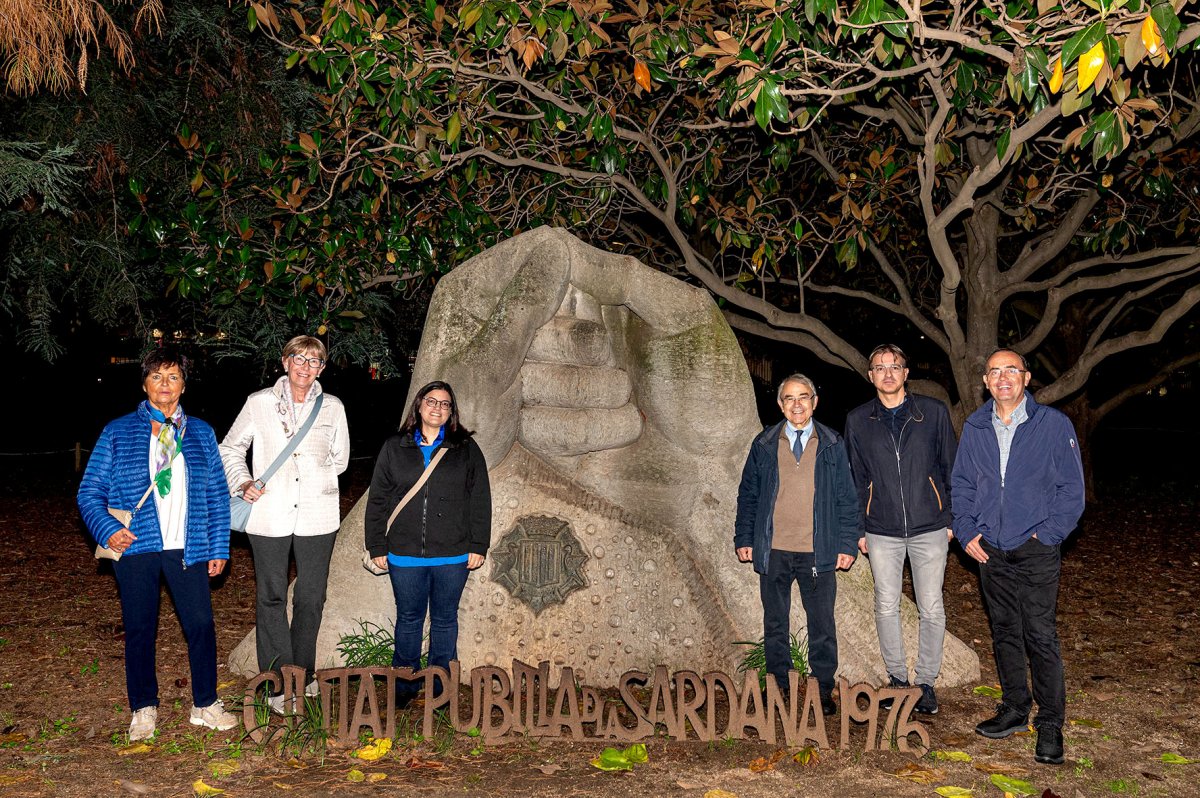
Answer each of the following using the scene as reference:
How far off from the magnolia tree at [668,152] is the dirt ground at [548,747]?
261 cm

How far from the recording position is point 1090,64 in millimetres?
3672

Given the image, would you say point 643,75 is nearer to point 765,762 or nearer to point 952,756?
point 765,762

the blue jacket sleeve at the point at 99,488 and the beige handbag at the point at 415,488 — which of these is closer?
the blue jacket sleeve at the point at 99,488

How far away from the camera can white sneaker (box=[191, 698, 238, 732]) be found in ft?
15.7

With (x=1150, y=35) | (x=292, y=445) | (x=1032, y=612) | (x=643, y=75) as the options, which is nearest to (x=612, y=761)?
(x=1032, y=612)

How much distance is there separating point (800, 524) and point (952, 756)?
49.0 inches

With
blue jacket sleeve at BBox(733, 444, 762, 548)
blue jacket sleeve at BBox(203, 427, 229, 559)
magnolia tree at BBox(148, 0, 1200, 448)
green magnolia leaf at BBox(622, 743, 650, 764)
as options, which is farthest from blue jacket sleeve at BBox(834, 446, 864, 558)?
blue jacket sleeve at BBox(203, 427, 229, 559)

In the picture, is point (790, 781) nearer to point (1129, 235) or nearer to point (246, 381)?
point (1129, 235)

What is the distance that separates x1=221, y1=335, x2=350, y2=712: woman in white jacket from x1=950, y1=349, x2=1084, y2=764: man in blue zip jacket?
305cm

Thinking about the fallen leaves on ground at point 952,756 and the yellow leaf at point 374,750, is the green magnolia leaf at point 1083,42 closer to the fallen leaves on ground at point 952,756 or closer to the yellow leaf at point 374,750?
the fallen leaves on ground at point 952,756

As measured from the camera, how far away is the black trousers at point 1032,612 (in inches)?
177

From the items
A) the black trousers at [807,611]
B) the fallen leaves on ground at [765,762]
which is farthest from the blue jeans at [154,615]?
the black trousers at [807,611]

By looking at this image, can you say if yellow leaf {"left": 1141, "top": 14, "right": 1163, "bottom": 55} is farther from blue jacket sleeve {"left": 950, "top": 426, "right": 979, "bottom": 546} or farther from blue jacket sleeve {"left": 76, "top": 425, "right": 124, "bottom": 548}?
blue jacket sleeve {"left": 76, "top": 425, "right": 124, "bottom": 548}

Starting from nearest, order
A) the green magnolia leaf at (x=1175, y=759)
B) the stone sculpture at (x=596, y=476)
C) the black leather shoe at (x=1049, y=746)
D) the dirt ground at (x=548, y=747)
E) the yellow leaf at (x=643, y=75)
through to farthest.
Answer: the dirt ground at (x=548, y=747), the black leather shoe at (x=1049, y=746), the green magnolia leaf at (x=1175, y=759), the stone sculpture at (x=596, y=476), the yellow leaf at (x=643, y=75)
